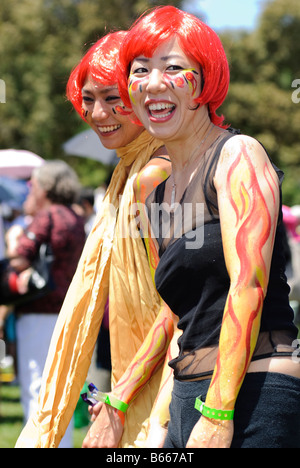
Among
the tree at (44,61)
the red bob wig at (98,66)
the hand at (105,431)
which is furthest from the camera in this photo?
the tree at (44,61)

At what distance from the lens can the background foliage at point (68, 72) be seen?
28.5m

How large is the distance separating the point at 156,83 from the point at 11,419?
537 centimetres

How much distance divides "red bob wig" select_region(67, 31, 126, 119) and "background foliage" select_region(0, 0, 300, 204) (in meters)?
23.8

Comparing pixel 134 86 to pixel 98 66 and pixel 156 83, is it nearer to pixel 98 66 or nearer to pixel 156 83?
pixel 156 83

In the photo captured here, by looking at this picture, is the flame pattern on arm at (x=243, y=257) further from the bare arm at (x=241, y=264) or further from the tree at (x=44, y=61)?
the tree at (x=44, y=61)

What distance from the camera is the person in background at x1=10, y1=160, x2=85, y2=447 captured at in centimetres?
527

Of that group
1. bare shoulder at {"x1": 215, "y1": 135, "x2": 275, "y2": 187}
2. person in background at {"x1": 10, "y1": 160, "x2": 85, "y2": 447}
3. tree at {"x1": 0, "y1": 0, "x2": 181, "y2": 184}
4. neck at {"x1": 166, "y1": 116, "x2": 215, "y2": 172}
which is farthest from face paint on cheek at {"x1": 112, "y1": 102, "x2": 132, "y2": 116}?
tree at {"x1": 0, "y1": 0, "x2": 181, "y2": 184}

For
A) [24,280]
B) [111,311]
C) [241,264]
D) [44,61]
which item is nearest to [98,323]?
[111,311]

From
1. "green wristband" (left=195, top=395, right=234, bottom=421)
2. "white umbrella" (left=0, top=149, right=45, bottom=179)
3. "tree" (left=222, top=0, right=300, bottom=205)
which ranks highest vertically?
"tree" (left=222, top=0, right=300, bottom=205)

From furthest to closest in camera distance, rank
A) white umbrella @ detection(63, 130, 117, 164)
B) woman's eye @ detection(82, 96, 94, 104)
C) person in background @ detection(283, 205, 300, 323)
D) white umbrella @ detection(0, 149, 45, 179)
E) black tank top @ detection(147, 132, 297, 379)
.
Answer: white umbrella @ detection(0, 149, 45, 179) → white umbrella @ detection(63, 130, 117, 164) → person in background @ detection(283, 205, 300, 323) → woman's eye @ detection(82, 96, 94, 104) → black tank top @ detection(147, 132, 297, 379)

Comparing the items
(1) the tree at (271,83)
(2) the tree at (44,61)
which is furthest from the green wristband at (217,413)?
(2) the tree at (44,61)

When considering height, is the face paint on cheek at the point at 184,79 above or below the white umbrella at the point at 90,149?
below

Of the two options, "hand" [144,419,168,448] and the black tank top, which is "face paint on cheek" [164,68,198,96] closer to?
the black tank top
